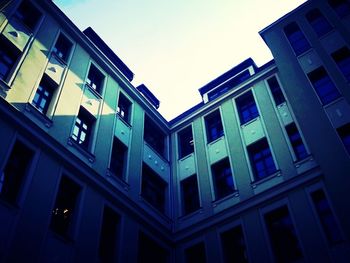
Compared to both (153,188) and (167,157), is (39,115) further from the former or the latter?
(167,157)

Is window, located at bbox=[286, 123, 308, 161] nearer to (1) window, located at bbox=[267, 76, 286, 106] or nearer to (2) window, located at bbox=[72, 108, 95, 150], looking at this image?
(1) window, located at bbox=[267, 76, 286, 106]

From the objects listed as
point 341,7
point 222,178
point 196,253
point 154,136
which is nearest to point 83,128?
point 154,136

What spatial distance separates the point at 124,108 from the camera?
2094 centimetres

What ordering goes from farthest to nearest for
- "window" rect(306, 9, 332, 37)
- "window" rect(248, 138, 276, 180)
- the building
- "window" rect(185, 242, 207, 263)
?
"window" rect(306, 9, 332, 37) < "window" rect(248, 138, 276, 180) < "window" rect(185, 242, 207, 263) < the building

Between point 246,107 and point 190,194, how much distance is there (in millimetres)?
6160

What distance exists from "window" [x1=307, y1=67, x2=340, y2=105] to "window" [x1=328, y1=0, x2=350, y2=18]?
12.0 ft

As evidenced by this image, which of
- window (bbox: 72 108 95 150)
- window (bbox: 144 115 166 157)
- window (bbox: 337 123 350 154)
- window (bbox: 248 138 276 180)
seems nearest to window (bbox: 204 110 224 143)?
window (bbox: 248 138 276 180)

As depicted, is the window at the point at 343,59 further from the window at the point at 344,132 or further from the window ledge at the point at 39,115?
the window ledge at the point at 39,115

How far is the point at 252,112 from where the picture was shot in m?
20.1

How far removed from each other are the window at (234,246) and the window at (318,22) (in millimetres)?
11200

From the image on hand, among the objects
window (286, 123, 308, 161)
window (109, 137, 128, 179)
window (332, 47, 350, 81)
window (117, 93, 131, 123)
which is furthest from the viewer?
window (117, 93, 131, 123)

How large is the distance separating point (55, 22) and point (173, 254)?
13.4 meters

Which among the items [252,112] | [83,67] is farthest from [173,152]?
[83,67]

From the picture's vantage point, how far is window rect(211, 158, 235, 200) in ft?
59.4
